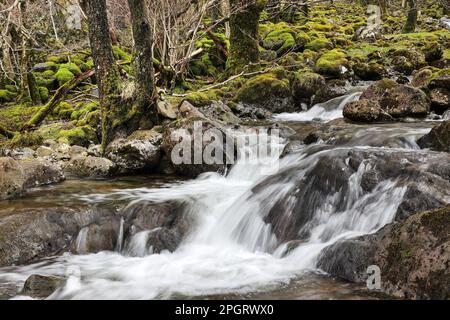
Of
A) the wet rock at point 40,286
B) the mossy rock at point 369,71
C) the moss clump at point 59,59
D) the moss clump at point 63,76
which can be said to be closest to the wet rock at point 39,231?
the wet rock at point 40,286

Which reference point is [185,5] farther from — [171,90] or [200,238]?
[200,238]

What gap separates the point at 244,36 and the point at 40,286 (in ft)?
39.2

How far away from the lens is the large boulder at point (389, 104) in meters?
9.98

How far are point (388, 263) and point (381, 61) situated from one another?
13893 mm

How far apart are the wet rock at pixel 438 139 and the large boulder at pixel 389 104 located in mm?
2524

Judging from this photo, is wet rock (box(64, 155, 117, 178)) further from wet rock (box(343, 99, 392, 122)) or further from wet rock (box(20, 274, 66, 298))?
wet rock (box(343, 99, 392, 122))

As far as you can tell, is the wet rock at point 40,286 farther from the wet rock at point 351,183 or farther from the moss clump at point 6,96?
the moss clump at point 6,96

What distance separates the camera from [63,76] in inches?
765

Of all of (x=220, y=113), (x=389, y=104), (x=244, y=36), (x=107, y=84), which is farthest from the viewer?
(x=244, y=36)

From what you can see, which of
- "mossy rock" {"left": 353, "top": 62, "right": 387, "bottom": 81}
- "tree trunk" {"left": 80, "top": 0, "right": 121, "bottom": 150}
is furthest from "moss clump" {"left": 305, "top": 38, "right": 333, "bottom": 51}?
"tree trunk" {"left": 80, "top": 0, "right": 121, "bottom": 150}

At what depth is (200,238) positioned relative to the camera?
6.49m

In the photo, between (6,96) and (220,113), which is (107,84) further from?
(6,96)

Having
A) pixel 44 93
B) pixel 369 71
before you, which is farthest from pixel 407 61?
pixel 44 93
